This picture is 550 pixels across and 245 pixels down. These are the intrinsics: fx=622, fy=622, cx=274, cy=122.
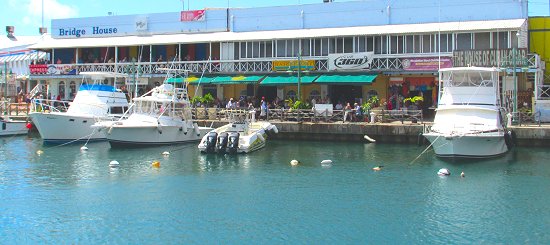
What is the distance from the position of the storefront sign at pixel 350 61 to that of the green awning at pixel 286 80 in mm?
1645

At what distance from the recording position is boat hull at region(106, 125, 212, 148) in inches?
1417

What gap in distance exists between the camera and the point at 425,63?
1699 inches

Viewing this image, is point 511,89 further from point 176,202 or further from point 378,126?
point 176,202

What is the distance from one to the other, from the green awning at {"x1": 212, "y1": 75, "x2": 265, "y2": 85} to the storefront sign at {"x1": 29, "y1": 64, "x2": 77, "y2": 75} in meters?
14.4

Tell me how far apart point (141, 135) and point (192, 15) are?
19097 millimetres

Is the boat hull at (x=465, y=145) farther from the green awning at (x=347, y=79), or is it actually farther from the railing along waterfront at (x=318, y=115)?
the green awning at (x=347, y=79)

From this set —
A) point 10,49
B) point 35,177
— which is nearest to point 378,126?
point 35,177

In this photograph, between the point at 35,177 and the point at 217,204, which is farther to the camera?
the point at 35,177

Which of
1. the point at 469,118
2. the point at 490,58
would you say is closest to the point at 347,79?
the point at 490,58

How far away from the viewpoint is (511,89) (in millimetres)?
39594

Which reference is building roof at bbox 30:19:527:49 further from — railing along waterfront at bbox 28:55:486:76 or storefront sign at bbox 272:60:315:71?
storefront sign at bbox 272:60:315:71

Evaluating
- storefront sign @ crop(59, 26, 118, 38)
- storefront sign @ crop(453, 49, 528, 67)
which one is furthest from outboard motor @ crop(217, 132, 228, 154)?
storefront sign @ crop(59, 26, 118, 38)

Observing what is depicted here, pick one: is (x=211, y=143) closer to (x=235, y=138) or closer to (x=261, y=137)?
(x=235, y=138)

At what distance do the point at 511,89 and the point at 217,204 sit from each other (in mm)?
25364
